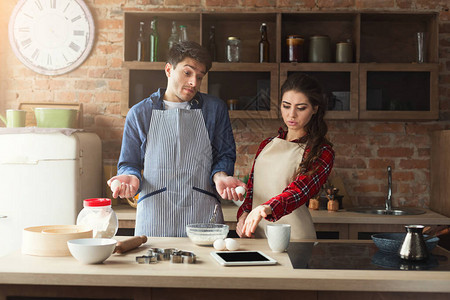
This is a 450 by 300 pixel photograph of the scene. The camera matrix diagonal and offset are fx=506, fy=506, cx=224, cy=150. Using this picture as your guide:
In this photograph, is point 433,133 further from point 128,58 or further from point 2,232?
point 2,232

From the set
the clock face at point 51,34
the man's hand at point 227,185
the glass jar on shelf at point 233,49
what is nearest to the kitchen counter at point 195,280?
the man's hand at point 227,185

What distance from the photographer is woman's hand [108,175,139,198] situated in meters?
2.11

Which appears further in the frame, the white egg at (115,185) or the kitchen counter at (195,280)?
the white egg at (115,185)

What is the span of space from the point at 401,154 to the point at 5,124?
9.62 ft

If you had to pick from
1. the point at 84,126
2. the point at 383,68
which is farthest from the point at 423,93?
the point at 84,126

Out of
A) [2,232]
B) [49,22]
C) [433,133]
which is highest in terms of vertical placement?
[49,22]

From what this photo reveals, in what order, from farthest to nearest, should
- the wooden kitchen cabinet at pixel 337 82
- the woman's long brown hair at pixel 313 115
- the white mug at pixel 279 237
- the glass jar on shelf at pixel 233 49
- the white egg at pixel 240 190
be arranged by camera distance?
the glass jar on shelf at pixel 233 49
the wooden kitchen cabinet at pixel 337 82
the woman's long brown hair at pixel 313 115
the white egg at pixel 240 190
the white mug at pixel 279 237

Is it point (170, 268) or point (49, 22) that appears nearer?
point (170, 268)

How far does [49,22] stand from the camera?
12.4ft

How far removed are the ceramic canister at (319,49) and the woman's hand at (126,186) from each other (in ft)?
5.90

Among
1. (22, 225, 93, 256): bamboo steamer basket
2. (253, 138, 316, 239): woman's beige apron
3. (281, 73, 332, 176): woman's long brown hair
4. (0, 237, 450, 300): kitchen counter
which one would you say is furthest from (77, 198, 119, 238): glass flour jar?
(281, 73, 332, 176): woman's long brown hair

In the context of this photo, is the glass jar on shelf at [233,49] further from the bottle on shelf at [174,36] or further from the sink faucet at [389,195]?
the sink faucet at [389,195]

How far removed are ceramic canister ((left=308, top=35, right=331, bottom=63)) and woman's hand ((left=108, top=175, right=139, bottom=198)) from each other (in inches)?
70.8

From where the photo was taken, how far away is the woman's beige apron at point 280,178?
239cm
